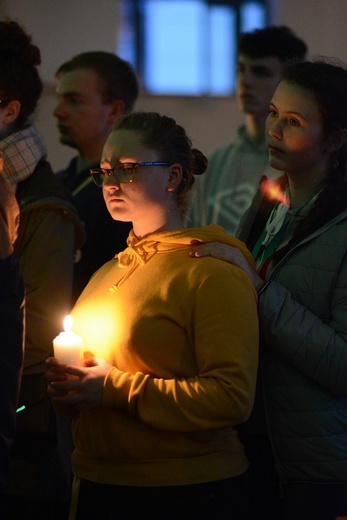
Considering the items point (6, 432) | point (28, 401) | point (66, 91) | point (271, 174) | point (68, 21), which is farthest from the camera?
point (68, 21)

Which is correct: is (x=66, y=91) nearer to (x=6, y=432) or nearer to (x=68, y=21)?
(x=6, y=432)

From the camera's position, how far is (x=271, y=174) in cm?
364

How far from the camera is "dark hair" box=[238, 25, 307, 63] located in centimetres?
376

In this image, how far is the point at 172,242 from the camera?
208 cm

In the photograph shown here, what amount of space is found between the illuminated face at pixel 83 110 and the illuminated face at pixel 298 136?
4.18 feet

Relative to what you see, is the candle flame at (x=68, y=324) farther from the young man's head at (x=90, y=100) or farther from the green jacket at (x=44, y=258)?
the young man's head at (x=90, y=100)

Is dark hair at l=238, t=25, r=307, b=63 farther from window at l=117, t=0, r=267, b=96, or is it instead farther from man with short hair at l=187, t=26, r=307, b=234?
window at l=117, t=0, r=267, b=96

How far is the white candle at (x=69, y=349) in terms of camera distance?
1.95 metres

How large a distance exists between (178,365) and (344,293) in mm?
432

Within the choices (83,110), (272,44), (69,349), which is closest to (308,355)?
(69,349)

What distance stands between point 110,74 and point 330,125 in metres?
1.42

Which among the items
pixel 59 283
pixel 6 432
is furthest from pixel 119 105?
pixel 6 432

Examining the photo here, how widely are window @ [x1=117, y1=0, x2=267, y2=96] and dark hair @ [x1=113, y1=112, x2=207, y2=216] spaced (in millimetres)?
4803

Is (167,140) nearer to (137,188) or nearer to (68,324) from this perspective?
(137,188)
